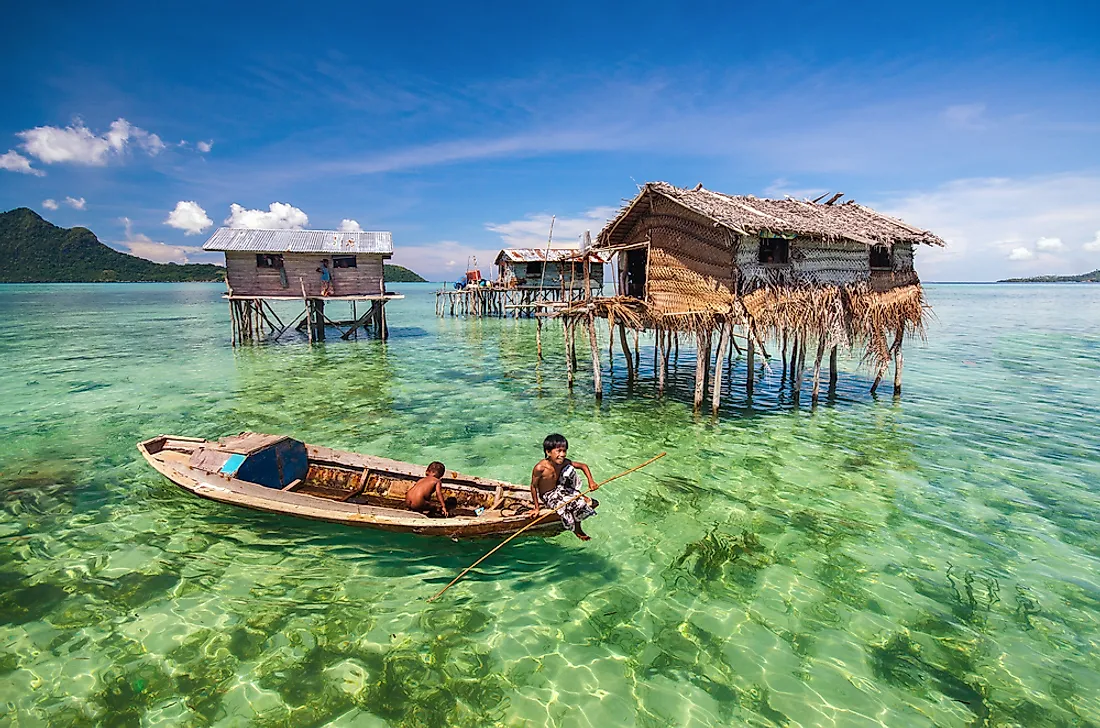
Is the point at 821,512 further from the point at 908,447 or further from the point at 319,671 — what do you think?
the point at 319,671

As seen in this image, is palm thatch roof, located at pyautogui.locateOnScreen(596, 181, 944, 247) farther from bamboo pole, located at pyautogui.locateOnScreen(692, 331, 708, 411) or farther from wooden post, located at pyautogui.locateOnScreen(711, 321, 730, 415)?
bamboo pole, located at pyautogui.locateOnScreen(692, 331, 708, 411)

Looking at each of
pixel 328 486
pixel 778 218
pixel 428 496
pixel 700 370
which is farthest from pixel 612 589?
pixel 778 218

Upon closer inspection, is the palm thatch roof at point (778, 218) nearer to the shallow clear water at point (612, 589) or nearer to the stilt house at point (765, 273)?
the stilt house at point (765, 273)

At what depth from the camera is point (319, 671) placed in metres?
5.59

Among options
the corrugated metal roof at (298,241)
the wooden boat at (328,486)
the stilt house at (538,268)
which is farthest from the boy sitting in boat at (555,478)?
the stilt house at (538,268)

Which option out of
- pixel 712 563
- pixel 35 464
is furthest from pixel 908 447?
pixel 35 464

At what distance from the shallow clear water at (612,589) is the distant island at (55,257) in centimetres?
17509

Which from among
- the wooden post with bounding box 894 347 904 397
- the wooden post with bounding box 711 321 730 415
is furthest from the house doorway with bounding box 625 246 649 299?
the wooden post with bounding box 894 347 904 397

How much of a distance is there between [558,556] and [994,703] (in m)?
5.03

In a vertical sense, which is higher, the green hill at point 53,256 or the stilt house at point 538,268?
the green hill at point 53,256

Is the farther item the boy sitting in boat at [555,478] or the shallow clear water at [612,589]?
the boy sitting in boat at [555,478]

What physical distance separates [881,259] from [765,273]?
508 cm

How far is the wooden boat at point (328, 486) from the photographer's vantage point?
730 cm

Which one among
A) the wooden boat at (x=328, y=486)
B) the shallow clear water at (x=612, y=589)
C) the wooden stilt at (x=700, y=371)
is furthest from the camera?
the wooden stilt at (x=700, y=371)
